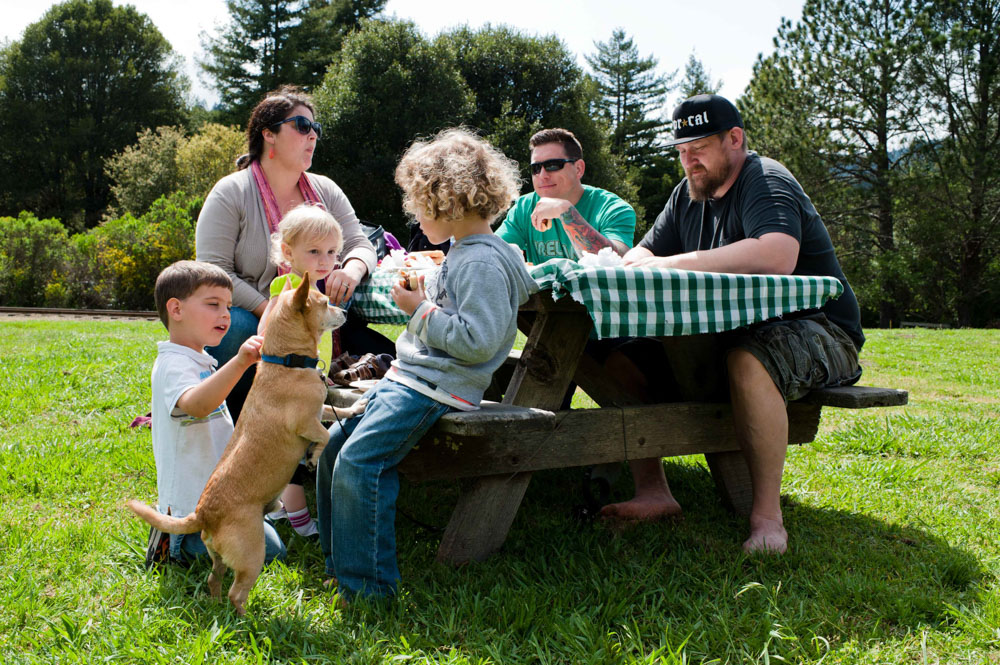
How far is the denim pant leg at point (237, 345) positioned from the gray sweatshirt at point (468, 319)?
128 cm

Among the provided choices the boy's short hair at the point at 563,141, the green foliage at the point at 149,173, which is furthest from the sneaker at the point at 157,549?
the green foliage at the point at 149,173

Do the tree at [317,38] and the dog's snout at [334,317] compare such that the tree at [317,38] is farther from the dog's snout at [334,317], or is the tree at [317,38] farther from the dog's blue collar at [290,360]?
the dog's blue collar at [290,360]

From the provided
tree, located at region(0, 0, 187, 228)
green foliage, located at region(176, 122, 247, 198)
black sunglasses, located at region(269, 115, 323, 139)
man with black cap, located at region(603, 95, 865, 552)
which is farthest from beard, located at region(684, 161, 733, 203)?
tree, located at region(0, 0, 187, 228)

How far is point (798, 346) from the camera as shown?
9.99 ft

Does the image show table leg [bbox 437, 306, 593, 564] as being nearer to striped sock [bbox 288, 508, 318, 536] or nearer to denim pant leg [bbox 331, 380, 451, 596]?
denim pant leg [bbox 331, 380, 451, 596]

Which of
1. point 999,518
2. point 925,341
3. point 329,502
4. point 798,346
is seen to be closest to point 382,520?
point 329,502

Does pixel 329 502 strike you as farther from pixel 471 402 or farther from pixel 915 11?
pixel 915 11

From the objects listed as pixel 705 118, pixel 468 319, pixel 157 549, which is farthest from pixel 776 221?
pixel 157 549

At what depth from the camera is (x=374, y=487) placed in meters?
2.50

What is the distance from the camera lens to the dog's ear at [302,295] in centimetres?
241

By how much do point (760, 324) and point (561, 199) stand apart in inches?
56.2

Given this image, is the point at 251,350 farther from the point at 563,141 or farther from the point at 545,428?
the point at 563,141

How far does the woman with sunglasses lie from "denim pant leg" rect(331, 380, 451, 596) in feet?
4.34

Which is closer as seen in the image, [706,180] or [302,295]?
[302,295]
